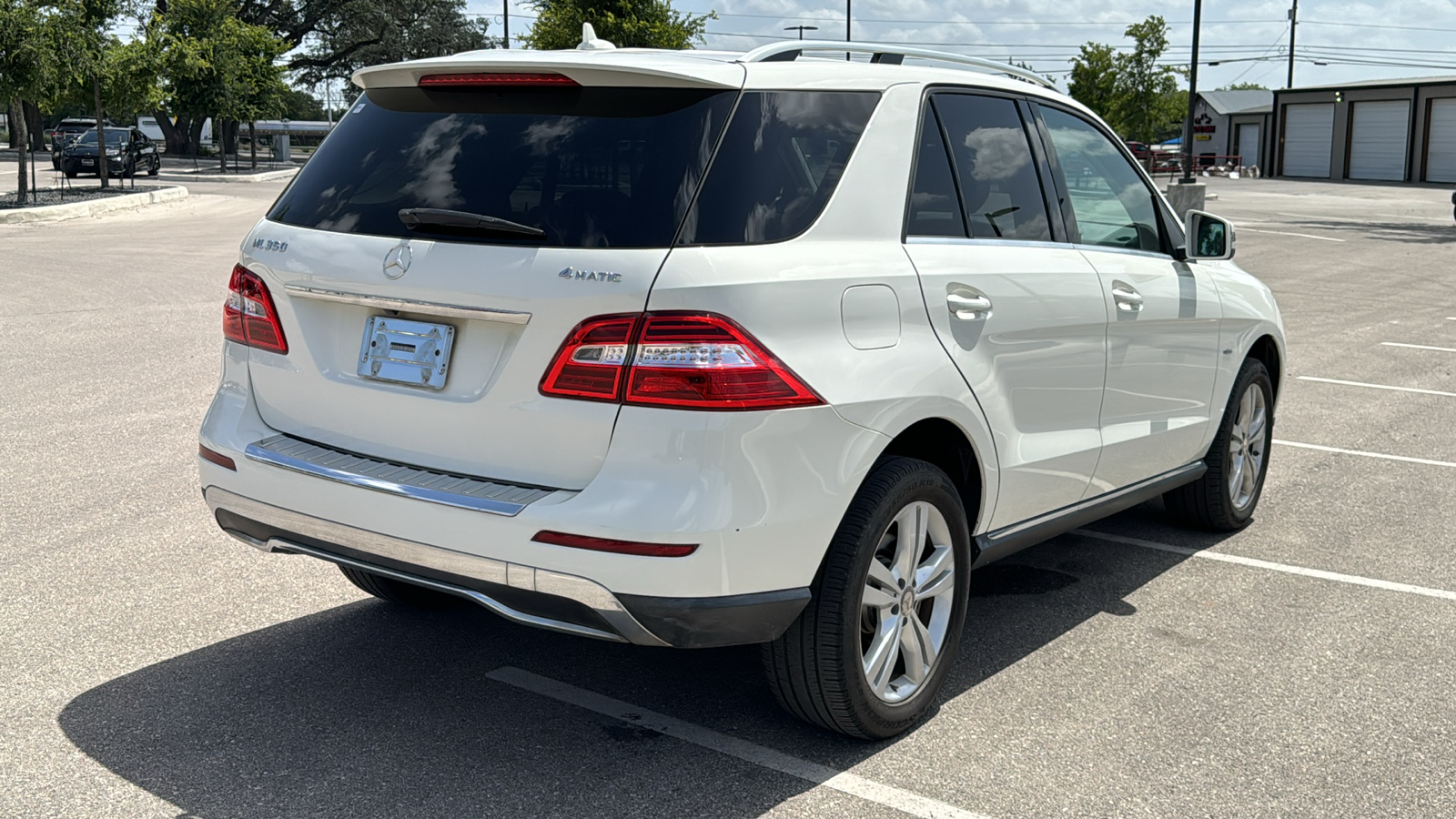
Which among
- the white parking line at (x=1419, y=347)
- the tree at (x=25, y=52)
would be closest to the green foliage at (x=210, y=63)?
the tree at (x=25, y=52)

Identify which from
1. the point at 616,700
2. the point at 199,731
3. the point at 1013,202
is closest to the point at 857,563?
the point at 616,700

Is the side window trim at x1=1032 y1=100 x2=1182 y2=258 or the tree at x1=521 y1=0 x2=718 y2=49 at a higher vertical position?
the tree at x1=521 y1=0 x2=718 y2=49

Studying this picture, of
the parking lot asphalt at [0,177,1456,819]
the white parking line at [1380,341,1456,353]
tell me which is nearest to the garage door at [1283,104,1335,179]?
the white parking line at [1380,341,1456,353]

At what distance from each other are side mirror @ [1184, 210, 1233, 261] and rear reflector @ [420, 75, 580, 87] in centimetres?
292

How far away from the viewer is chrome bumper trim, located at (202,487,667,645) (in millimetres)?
3254

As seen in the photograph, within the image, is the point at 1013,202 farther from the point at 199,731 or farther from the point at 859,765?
the point at 199,731

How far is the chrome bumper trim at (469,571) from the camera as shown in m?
3.25

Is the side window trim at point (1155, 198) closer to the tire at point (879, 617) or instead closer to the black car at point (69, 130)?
the tire at point (879, 617)

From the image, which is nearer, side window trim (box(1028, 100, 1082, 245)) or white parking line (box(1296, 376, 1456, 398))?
side window trim (box(1028, 100, 1082, 245))

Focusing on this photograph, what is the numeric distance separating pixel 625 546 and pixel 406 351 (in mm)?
833

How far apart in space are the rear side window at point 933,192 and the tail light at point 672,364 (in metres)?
0.82

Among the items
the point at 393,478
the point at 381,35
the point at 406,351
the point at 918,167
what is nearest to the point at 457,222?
the point at 406,351

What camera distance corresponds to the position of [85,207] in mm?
26906

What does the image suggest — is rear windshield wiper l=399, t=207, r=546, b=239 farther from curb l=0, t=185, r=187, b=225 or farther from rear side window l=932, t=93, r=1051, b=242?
curb l=0, t=185, r=187, b=225
